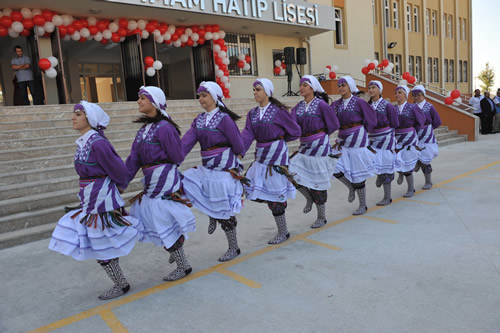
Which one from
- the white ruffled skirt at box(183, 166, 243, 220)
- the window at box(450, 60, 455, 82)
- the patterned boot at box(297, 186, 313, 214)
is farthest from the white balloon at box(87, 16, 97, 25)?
the window at box(450, 60, 455, 82)

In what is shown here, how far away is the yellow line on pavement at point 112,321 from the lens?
9.30 feet

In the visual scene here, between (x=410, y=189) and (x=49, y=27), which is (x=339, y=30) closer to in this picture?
(x=49, y=27)

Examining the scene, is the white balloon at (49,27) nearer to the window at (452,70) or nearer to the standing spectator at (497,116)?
the standing spectator at (497,116)

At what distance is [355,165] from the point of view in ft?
17.8

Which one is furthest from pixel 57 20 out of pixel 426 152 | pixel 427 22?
pixel 427 22

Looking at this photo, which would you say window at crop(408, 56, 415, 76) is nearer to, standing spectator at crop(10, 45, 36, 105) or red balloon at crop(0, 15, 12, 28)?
standing spectator at crop(10, 45, 36, 105)

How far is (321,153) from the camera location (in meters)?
4.97

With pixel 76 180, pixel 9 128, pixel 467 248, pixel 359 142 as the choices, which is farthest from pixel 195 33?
pixel 467 248

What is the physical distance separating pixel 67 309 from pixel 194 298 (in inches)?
41.1

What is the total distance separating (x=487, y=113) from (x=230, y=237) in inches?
620

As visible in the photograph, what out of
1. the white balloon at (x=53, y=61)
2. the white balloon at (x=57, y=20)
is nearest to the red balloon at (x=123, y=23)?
the white balloon at (x=57, y=20)

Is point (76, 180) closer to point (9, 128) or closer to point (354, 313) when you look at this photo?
point (9, 128)

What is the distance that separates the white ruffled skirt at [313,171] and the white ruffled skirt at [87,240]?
2.30m

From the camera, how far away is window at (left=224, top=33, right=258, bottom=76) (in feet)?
52.6
